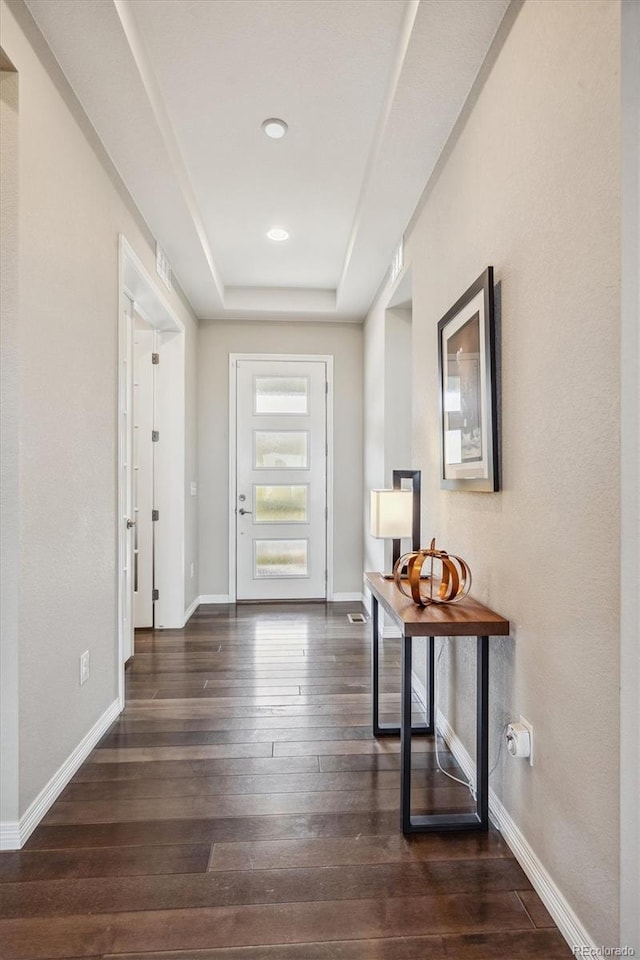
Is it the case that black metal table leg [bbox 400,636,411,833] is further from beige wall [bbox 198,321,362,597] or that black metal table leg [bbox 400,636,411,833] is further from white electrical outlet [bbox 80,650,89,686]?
beige wall [bbox 198,321,362,597]

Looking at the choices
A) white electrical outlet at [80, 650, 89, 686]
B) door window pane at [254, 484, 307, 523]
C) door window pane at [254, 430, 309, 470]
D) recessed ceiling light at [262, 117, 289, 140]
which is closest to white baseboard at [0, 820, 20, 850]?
white electrical outlet at [80, 650, 89, 686]

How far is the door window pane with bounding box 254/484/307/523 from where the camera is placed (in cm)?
490

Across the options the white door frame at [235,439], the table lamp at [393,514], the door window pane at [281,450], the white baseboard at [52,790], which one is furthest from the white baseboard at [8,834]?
the door window pane at [281,450]

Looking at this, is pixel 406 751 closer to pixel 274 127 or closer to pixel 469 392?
pixel 469 392

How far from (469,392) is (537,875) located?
152cm

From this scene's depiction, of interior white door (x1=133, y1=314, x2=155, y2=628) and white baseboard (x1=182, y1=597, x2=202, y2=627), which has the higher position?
interior white door (x1=133, y1=314, x2=155, y2=628)

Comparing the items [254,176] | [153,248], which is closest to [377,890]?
[254,176]

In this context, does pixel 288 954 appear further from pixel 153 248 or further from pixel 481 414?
pixel 153 248

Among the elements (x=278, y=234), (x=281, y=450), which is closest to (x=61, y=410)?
(x=278, y=234)

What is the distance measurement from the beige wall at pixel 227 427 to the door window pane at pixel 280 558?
0.95 feet

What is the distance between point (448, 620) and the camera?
1674 millimetres

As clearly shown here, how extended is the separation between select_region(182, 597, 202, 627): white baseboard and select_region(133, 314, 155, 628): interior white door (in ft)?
0.88

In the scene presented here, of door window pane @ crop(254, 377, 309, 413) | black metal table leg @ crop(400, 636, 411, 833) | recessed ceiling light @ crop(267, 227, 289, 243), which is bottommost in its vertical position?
black metal table leg @ crop(400, 636, 411, 833)

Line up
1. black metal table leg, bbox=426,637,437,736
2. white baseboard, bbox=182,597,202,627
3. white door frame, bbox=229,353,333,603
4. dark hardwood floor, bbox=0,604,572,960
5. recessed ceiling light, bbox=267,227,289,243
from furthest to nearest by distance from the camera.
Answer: white door frame, bbox=229,353,333,603 < white baseboard, bbox=182,597,202,627 < recessed ceiling light, bbox=267,227,289,243 < black metal table leg, bbox=426,637,437,736 < dark hardwood floor, bbox=0,604,572,960
